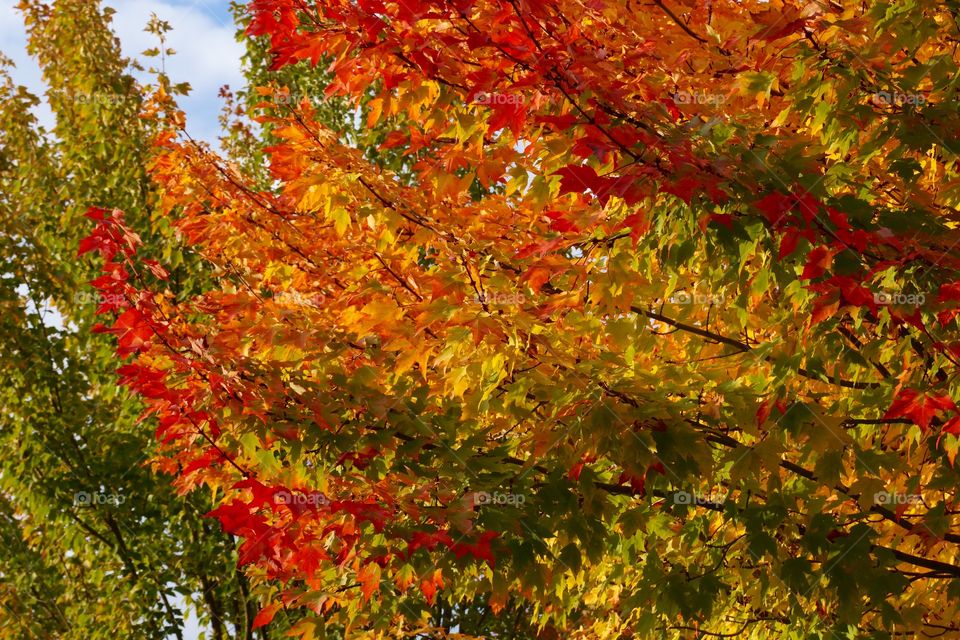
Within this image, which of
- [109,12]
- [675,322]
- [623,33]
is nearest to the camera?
[623,33]

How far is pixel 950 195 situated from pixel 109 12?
9.37 metres

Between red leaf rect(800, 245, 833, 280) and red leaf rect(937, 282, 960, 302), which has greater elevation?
red leaf rect(800, 245, 833, 280)

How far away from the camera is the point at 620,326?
3973 millimetres

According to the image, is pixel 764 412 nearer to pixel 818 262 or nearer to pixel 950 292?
pixel 818 262

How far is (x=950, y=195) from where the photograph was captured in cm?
379

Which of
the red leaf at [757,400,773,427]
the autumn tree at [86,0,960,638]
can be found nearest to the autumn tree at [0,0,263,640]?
the autumn tree at [86,0,960,638]

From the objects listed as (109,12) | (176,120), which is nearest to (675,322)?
(176,120)

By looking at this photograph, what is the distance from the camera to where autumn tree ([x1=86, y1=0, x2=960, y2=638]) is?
3092 millimetres

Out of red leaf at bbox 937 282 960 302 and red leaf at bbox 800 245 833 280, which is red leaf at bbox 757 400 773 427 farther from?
red leaf at bbox 937 282 960 302

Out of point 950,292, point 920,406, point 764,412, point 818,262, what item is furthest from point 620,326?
point 950,292

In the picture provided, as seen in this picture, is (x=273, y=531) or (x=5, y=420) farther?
(x=5, y=420)

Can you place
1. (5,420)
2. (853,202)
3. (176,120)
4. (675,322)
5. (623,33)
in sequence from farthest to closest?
(5,420) → (176,120) → (675,322) → (623,33) → (853,202)

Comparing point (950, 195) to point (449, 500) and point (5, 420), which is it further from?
point (5, 420)

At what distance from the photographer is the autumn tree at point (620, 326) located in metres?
3.09
